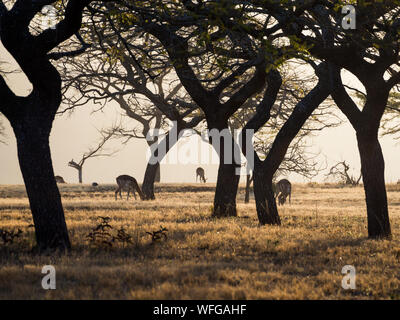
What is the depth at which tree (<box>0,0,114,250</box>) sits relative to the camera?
1045 cm

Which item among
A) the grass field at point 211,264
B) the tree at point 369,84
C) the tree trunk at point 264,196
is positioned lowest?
the grass field at point 211,264

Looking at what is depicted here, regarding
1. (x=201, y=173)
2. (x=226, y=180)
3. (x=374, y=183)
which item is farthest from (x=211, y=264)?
(x=201, y=173)

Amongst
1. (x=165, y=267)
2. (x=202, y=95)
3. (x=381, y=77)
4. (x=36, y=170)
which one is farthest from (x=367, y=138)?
(x=36, y=170)

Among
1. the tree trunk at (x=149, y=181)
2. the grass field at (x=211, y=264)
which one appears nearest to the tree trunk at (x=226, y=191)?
the grass field at (x=211, y=264)

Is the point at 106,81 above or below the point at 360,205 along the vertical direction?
above

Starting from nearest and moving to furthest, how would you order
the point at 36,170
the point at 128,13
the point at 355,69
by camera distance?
the point at 36,170 → the point at 128,13 → the point at 355,69

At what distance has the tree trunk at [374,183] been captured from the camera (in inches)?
526

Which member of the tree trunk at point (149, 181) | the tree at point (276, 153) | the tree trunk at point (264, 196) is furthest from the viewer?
the tree trunk at point (149, 181)

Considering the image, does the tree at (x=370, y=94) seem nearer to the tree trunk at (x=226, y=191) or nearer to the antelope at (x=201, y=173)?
the tree trunk at (x=226, y=191)

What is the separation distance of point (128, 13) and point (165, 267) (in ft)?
19.9

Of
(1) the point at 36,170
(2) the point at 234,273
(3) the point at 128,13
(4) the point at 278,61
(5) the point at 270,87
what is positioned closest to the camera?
(2) the point at 234,273

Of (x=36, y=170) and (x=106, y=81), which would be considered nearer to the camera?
(x=36, y=170)
